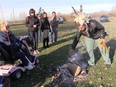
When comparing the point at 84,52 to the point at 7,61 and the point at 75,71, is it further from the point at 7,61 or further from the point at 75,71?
the point at 7,61

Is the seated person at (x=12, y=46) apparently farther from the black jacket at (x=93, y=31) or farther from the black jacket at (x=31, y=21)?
the black jacket at (x=31, y=21)

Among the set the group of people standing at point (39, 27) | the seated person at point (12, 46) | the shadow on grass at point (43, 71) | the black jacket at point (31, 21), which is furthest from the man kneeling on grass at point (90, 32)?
the black jacket at point (31, 21)

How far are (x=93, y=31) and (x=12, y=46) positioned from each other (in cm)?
273

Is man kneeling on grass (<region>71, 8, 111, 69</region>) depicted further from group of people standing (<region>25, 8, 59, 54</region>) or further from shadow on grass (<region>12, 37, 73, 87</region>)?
group of people standing (<region>25, 8, 59, 54</region>)

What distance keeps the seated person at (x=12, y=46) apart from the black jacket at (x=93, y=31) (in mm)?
1846

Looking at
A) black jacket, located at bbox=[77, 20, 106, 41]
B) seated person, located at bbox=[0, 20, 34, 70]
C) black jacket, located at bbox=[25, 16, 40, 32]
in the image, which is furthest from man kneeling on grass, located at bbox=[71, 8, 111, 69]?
black jacket, located at bbox=[25, 16, 40, 32]

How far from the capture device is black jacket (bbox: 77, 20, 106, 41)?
9195mm

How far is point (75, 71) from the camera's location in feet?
29.6

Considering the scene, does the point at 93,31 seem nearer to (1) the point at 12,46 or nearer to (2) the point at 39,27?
(1) the point at 12,46

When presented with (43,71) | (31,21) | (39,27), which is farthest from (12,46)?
(39,27)

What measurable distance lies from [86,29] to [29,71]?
2431 millimetres

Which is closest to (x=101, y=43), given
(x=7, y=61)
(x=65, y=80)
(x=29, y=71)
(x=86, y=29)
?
(x=86, y=29)

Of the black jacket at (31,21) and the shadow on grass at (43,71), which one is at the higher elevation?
the black jacket at (31,21)

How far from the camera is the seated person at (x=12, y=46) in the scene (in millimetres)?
7887
